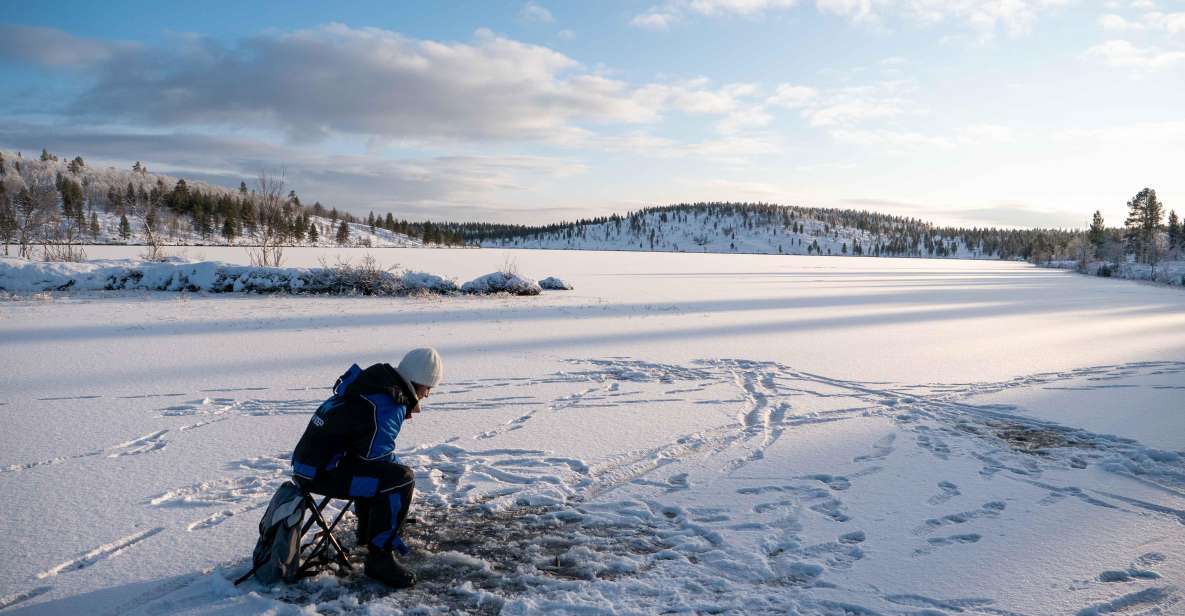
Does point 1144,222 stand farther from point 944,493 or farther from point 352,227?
point 352,227

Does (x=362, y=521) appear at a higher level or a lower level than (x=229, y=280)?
lower

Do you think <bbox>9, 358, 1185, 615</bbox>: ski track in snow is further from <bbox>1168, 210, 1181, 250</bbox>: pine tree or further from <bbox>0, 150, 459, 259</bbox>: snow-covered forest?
<bbox>1168, 210, 1181, 250</bbox>: pine tree

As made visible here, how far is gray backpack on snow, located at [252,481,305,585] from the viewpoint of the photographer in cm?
310

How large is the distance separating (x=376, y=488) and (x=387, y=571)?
44 cm

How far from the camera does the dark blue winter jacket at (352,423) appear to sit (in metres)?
3.05

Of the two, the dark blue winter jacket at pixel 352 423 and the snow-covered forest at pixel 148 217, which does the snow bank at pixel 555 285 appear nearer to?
the snow-covered forest at pixel 148 217

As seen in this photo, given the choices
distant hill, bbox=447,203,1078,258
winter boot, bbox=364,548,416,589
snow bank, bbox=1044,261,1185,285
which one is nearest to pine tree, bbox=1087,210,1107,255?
snow bank, bbox=1044,261,1185,285

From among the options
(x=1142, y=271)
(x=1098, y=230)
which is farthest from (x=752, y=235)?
(x=1142, y=271)

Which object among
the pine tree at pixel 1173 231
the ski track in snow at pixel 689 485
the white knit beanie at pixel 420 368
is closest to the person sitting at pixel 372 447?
the white knit beanie at pixel 420 368

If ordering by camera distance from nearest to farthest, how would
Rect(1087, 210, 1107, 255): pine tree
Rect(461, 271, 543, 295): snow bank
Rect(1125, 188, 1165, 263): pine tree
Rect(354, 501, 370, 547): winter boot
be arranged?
1. Rect(354, 501, 370, 547): winter boot
2. Rect(461, 271, 543, 295): snow bank
3. Rect(1125, 188, 1165, 263): pine tree
4. Rect(1087, 210, 1107, 255): pine tree

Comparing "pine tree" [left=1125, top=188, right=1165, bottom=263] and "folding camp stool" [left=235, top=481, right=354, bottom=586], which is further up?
"pine tree" [left=1125, top=188, right=1165, bottom=263]

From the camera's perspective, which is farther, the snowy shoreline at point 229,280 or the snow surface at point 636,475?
the snowy shoreline at point 229,280

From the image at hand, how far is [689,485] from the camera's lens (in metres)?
4.69

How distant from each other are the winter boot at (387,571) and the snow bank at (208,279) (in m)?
16.4
